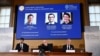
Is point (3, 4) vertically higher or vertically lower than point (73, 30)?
higher

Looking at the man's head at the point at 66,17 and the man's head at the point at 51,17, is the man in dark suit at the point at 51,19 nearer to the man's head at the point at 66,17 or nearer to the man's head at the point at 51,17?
the man's head at the point at 51,17

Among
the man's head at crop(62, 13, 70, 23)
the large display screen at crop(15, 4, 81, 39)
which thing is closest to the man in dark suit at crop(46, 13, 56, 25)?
the large display screen at crop(15, 4, 81, 39)

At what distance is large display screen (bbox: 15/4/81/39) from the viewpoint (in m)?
8.27

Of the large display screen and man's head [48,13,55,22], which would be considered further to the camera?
man's head [48,13,55,22]

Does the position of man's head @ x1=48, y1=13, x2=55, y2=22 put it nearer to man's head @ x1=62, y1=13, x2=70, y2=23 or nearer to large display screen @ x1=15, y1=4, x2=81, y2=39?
large display screen @ x1=15, y1=4, x2=81, y2=39

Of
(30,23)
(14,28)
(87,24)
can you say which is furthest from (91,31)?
(14,28)

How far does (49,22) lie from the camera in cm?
842

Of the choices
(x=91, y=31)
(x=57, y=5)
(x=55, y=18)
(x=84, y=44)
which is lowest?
(x=84, y=44)

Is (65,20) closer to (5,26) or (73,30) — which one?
(73,30)

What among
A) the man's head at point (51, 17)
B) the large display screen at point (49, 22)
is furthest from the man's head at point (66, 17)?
the man's head at point (51, 17)

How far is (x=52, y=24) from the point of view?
27.5 feet

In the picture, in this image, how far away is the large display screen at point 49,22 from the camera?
8273 mm

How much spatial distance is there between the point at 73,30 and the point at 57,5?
1246mm

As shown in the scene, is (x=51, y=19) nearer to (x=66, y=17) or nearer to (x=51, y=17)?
(x=51, y=17)
